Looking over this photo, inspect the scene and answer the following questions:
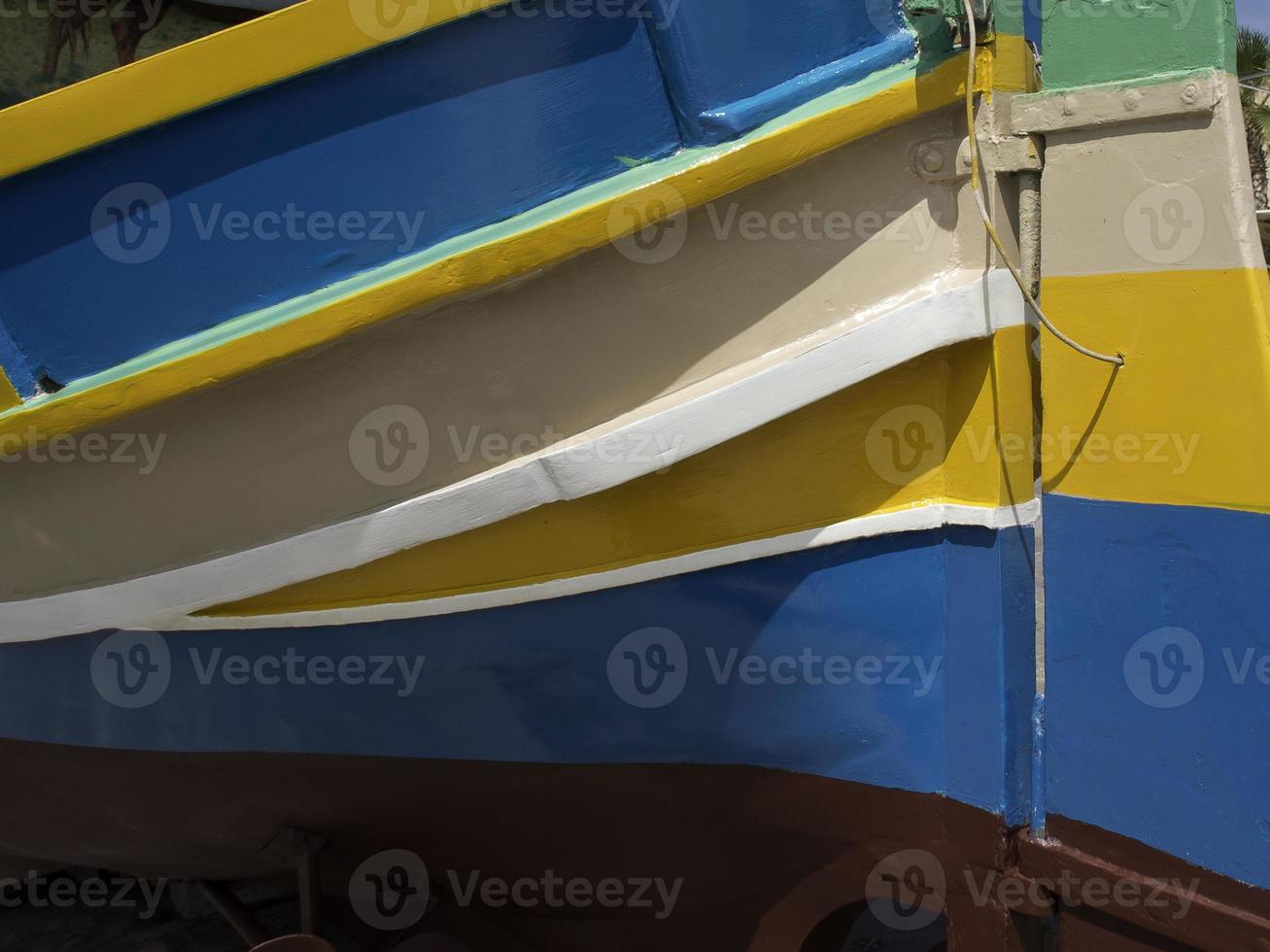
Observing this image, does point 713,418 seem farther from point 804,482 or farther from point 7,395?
point 7,395

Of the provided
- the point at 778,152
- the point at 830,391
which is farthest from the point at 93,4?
the point at 830,391

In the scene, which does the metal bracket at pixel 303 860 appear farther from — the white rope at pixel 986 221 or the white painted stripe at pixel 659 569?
the white rope at pixel 986 221

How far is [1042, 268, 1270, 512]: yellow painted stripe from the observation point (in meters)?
1.68

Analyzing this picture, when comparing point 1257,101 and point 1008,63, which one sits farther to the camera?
point 1257,101

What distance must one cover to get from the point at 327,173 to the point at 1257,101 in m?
14.1

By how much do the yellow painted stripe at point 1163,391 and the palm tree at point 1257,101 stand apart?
12034 millimetres

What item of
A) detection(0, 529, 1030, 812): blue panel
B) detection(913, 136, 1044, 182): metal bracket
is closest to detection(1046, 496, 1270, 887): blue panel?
detection(0, 529, 1030, 812): blue panel

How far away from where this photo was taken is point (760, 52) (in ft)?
6.07

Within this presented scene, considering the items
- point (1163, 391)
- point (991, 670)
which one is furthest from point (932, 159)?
point (991, 670)

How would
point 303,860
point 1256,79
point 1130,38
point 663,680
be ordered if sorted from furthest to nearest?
point 1256,79, point 303,860, point 663,680, point 1130,38

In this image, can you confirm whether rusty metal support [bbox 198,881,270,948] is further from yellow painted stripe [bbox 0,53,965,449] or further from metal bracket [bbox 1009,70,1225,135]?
metal bracket [bbox 1009,70,1225,135]

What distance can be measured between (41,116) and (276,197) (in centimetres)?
42

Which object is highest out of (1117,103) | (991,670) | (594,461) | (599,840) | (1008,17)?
(1008,17)

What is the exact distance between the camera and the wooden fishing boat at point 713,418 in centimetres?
Answer: 178
